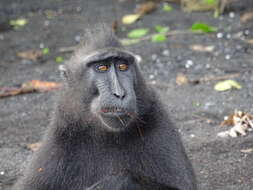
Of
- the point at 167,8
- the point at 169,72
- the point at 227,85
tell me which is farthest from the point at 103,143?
the point at 167,8

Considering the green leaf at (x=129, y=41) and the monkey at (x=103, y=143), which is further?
the green leaf at (x=129, y=41)

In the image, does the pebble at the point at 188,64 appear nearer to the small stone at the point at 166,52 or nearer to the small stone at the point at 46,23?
the small stone at the point at 166,52

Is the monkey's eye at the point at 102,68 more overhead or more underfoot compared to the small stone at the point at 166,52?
more overhead

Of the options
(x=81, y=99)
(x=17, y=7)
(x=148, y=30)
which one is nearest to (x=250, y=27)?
(x=148, y=30)

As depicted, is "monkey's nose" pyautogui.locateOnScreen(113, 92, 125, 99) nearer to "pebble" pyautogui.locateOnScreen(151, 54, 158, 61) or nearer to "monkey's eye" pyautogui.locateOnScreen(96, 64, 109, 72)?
"monkey's eye" pyautogui.locateOnScreen(96, 64, 109, 72)

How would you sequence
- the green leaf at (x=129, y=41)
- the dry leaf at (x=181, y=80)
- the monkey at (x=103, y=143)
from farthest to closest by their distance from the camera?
1. the green leaf at (x=129, y=41)
2. the dry leaf at (x=181, y=80)
3. the monkey at (x=103, y=143)

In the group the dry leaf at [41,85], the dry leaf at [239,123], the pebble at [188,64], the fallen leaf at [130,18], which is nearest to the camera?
the dry leaf at [239,123]

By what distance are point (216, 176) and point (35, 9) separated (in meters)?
7.15

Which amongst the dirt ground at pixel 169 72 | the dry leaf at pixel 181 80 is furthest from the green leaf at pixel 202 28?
the dry leaf at pixel 181 80

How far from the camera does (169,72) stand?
25.4 ft

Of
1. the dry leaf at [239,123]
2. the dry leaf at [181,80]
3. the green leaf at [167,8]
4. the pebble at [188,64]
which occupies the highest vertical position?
the dry leaf at [239,123]

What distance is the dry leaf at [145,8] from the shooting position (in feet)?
34.0

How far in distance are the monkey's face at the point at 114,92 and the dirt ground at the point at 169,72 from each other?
86 cm

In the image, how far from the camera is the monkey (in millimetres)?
3994
